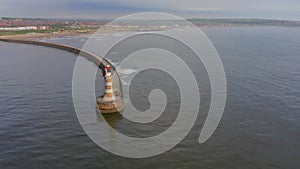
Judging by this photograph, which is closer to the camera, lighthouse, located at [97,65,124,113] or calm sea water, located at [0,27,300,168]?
calm sea water, located at [0,27,300,168]

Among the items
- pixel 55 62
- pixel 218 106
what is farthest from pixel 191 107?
pixel 55 62

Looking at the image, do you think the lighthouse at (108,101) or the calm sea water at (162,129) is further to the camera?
the lighthouse at (108,101)

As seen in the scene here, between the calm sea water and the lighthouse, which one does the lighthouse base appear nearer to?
the lighthouse


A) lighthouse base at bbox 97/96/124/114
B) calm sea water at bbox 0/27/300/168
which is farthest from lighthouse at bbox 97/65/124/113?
calm sea water at bbox 0/27/300/168

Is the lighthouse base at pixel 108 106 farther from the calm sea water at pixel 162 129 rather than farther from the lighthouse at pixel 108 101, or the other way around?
the calm sea water at pixel 162 129

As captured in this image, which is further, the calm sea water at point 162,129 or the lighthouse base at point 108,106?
the lighthouse base at point 108,106

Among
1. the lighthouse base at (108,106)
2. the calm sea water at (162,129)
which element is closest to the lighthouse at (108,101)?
the lighthouse base at (108,106)

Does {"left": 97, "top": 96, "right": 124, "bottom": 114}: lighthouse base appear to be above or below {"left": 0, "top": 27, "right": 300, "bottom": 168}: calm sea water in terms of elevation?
above

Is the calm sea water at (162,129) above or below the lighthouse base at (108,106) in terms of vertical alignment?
below

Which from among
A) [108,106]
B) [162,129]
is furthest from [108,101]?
[162,129]

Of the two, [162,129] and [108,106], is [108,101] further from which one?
[162,129]

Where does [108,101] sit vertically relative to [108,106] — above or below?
above

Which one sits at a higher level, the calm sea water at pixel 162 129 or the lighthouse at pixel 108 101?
the lighthouse at pixel 108 101
